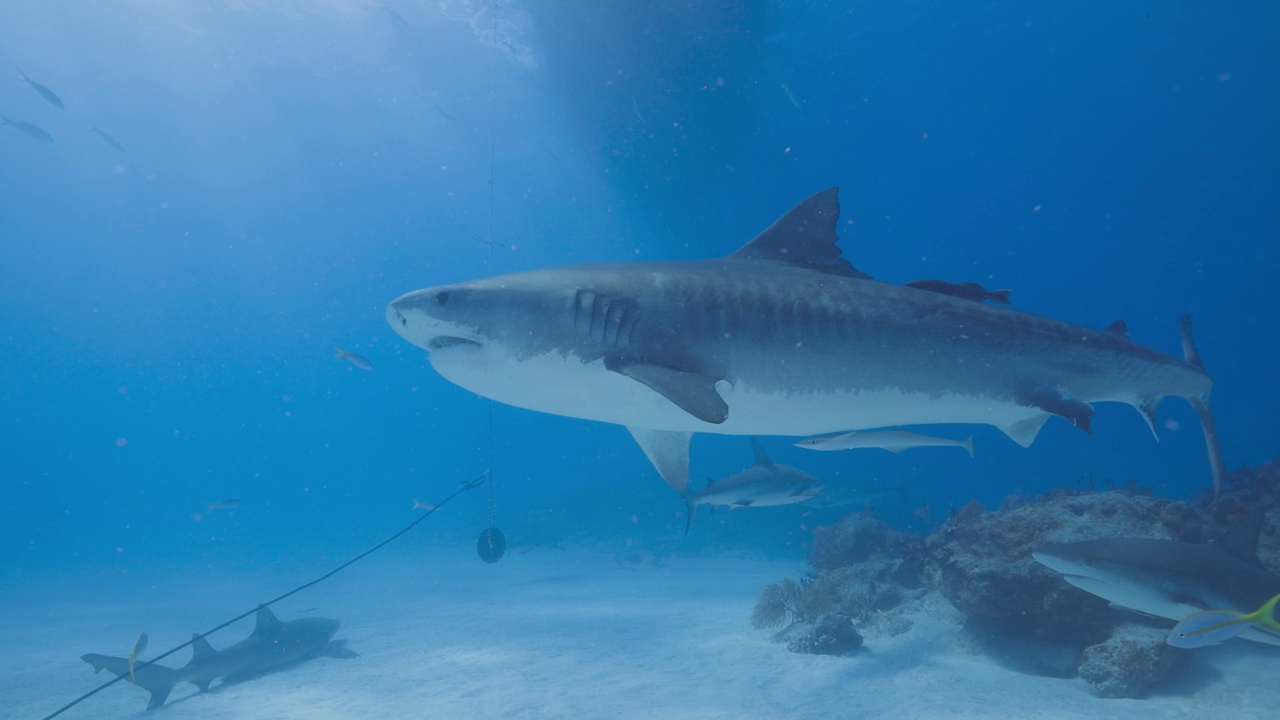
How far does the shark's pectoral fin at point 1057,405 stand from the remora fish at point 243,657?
32.2 feet

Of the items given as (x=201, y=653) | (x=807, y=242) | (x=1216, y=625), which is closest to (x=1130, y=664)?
(x=1216, y=625)

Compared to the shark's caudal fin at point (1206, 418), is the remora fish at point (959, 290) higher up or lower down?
higher up

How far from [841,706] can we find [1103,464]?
62.3m

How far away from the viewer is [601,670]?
689 centimetres

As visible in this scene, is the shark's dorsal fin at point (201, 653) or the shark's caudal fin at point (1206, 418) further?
the shark's dorsal fin at point (201, 653)

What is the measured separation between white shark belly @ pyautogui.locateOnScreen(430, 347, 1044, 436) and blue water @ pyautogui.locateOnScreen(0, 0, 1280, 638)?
32.2 feet

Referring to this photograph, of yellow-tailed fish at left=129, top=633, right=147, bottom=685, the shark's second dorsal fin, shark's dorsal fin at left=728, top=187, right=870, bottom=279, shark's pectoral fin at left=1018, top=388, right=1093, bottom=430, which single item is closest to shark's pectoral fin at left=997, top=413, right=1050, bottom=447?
shark's pectoral fin at left=1018, top=388, right=1093, bottom=430

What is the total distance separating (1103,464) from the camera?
169 feet

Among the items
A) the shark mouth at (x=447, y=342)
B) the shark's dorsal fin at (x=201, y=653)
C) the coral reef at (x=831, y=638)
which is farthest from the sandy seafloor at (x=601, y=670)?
the shark mouth at (x=447, y=342)

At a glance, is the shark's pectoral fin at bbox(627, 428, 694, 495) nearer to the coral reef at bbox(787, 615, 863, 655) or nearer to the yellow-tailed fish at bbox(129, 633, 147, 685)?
the coral reef at bbox(787, 615, 863, 655)

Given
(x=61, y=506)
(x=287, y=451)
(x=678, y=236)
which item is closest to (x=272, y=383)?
(x=287, y=451)

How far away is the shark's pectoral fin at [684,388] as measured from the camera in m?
2.55

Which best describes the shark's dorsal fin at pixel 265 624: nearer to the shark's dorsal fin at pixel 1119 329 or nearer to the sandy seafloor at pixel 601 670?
the sandy seafloor at pixel 601 670

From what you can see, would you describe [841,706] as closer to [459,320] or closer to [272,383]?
[459,320]
